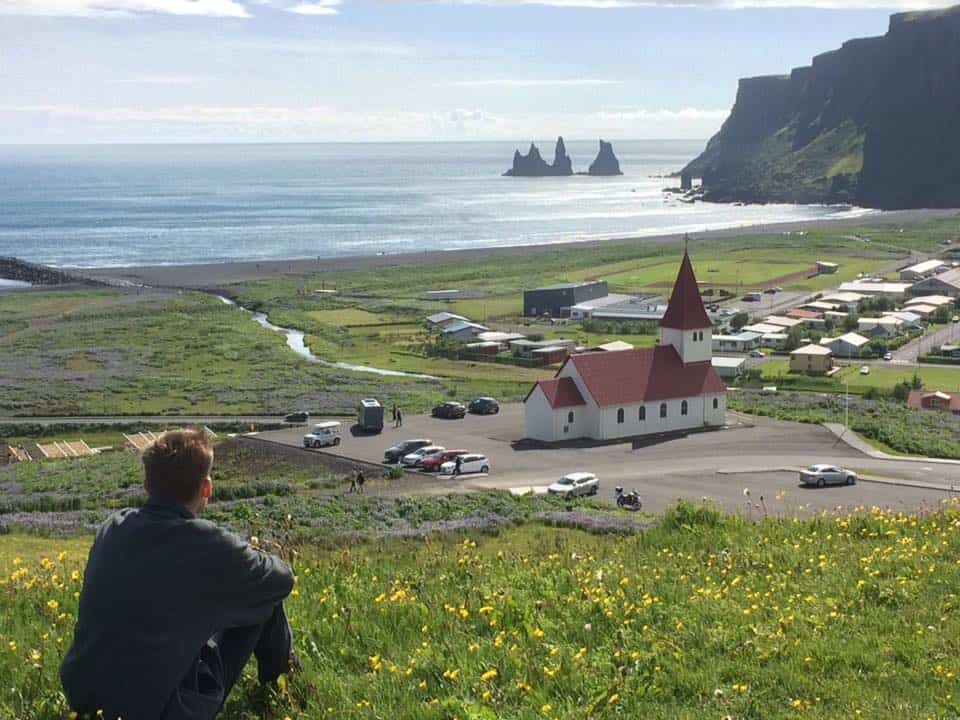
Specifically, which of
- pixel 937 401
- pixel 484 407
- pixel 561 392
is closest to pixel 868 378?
pixel 937 401

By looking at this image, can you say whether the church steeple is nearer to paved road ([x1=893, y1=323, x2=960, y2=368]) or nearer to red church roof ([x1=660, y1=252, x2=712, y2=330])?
red church roof ([x1=660, y1=252, x2=712, y2=330])

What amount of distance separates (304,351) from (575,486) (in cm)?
4503

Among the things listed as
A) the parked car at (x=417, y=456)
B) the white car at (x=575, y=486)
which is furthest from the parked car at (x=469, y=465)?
the white car at (x=575, y=486)

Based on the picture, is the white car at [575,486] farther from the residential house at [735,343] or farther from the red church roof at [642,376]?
the residential house at [735,343]

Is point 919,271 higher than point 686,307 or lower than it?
lower

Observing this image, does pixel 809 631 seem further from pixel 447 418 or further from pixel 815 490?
pixel 447 418

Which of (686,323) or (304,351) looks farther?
(304,351)

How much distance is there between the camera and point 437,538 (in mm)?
23109

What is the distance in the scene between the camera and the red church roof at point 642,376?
45875mm

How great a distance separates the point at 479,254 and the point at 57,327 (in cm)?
6564

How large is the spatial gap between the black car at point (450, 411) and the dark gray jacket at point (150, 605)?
42.8m

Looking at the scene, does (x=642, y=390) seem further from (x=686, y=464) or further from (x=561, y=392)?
(x=686, y=464)

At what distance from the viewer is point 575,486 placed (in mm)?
34531

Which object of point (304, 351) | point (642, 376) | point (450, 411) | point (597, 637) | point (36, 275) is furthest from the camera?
point (36, 275)
